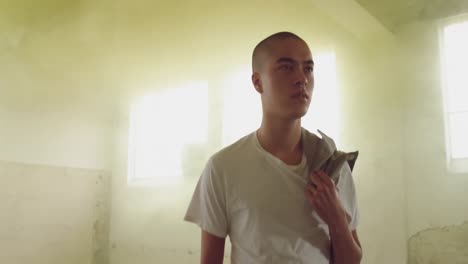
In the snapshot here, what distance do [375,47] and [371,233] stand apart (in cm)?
79

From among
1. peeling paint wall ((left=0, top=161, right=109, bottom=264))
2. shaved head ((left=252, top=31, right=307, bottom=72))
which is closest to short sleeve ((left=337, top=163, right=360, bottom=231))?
shaved head ((left=252, top=31, right=307, bottom=72))

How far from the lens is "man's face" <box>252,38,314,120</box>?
1.12 meters

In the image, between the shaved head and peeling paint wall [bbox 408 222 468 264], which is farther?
peeling paint wall [bbox 408 222 468 264]

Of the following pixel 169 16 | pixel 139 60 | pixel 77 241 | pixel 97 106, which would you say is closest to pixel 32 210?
pixel 77 241

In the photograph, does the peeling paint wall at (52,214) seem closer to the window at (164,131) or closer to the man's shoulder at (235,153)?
the window at (164,131)

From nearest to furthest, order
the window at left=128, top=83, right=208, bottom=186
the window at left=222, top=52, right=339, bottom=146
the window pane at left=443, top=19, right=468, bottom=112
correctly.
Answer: the window pane at left=443, top=19, right=468, bottom=112 → the window at left=222, top=52, right=339, bottom=146 → the window at left=128, top=83, right=208, bottom=186

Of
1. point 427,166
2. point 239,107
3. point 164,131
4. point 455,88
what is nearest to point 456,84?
point 455,88

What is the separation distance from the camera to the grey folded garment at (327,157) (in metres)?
1.10

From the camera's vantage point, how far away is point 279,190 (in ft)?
3.60

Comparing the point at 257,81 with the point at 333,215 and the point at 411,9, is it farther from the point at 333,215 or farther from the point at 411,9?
the point at 411,9

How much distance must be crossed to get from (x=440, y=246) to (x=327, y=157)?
0.76 metres

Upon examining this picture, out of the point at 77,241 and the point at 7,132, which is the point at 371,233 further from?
the point at 7,132

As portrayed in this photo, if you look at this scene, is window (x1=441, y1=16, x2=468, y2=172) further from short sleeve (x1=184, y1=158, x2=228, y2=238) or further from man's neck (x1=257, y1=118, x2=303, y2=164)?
short sleeve (x1=184, y1=158, x2=228, y2=238)

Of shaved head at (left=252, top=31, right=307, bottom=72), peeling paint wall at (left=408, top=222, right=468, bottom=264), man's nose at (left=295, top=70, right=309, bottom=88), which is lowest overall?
peeling paint wall at (left=408, top=222, right=468, bottom=264)
